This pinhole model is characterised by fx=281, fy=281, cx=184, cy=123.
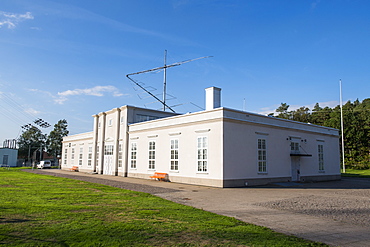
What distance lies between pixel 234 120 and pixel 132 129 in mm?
11461

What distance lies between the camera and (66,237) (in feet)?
18.6

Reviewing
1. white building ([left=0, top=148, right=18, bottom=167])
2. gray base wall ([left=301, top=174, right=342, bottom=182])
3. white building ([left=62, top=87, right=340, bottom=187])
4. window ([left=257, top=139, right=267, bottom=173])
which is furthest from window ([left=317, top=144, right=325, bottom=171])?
white building ([left=0, top=148, right=18, bottom=167])

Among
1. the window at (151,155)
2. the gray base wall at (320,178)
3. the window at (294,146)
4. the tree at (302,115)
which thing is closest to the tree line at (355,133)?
the tree at (302,115)

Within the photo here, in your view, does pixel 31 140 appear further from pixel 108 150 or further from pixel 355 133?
pixel 355 133

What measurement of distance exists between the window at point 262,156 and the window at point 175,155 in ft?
19.4

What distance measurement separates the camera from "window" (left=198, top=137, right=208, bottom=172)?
1869 cm

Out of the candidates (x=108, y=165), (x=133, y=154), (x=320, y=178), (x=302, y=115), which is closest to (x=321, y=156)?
(x=320, y=178)

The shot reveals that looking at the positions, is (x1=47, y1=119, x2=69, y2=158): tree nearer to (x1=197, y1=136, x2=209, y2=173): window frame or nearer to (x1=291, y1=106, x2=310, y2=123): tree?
(x1=291, y1=106, x2=310, y2=123): tree

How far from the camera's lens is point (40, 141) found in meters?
77.5

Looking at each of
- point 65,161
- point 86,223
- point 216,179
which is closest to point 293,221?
point 86,223

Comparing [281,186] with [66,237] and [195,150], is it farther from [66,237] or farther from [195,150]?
[66,237]

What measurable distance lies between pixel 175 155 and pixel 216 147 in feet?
14.3

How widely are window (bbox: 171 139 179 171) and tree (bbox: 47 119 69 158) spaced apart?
61219 mm

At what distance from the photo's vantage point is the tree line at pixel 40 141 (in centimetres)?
7412
